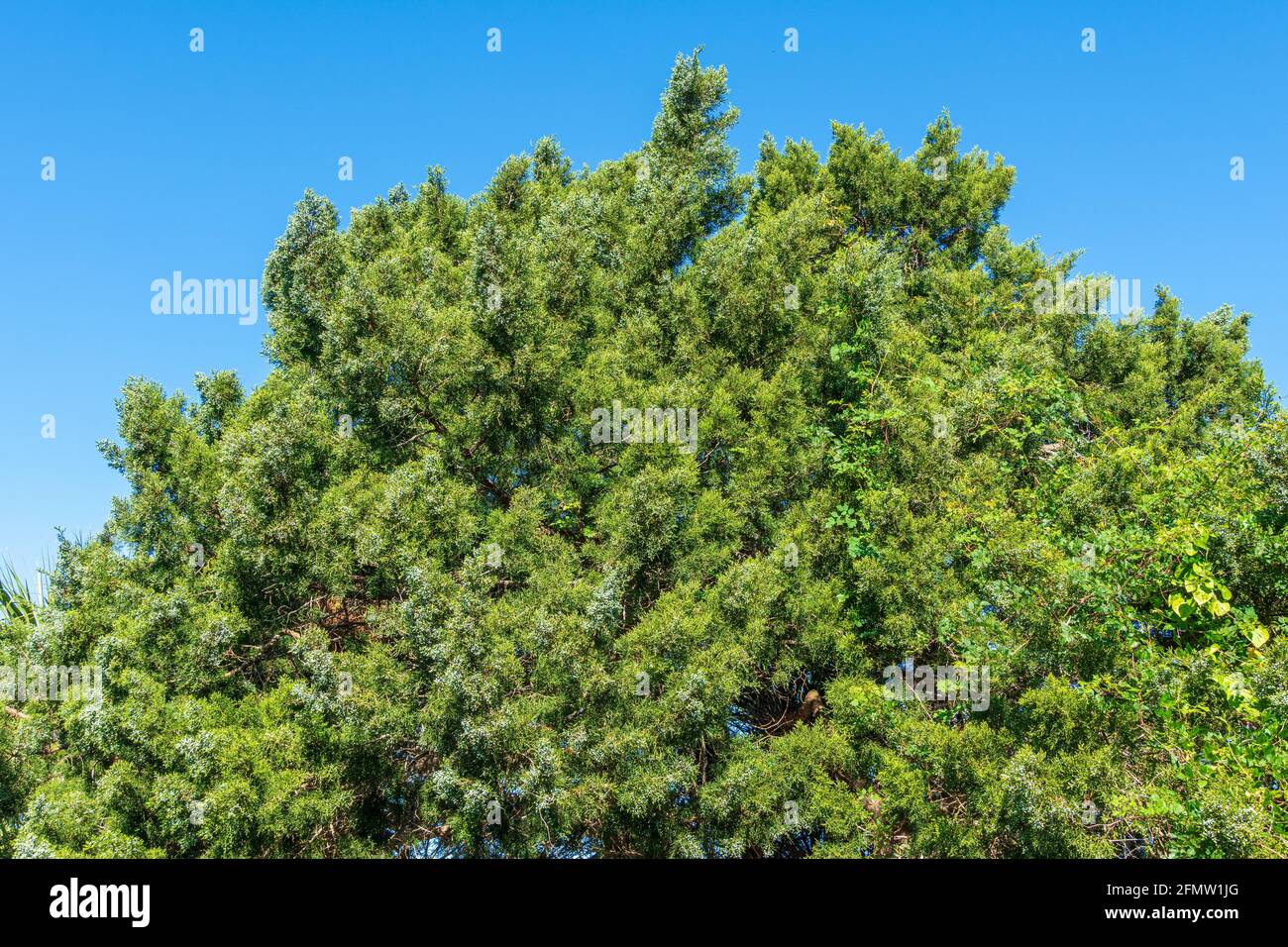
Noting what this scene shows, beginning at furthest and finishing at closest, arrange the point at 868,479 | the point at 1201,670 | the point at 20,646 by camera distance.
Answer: the point at 20,646 → the point at 868,479 → the point at 1201,670

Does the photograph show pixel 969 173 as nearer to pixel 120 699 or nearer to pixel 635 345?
pixel 635 345

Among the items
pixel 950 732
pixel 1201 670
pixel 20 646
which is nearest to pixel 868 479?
pixel 950 732

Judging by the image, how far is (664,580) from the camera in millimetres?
11039

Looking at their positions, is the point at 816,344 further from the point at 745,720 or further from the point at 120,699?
the point at 120,699

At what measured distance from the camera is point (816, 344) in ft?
41.9

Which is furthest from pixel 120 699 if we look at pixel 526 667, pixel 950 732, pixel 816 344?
pixel 816 344

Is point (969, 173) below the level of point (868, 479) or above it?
above

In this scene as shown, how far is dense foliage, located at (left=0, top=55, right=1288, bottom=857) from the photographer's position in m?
8.58

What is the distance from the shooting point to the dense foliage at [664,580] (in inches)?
338
